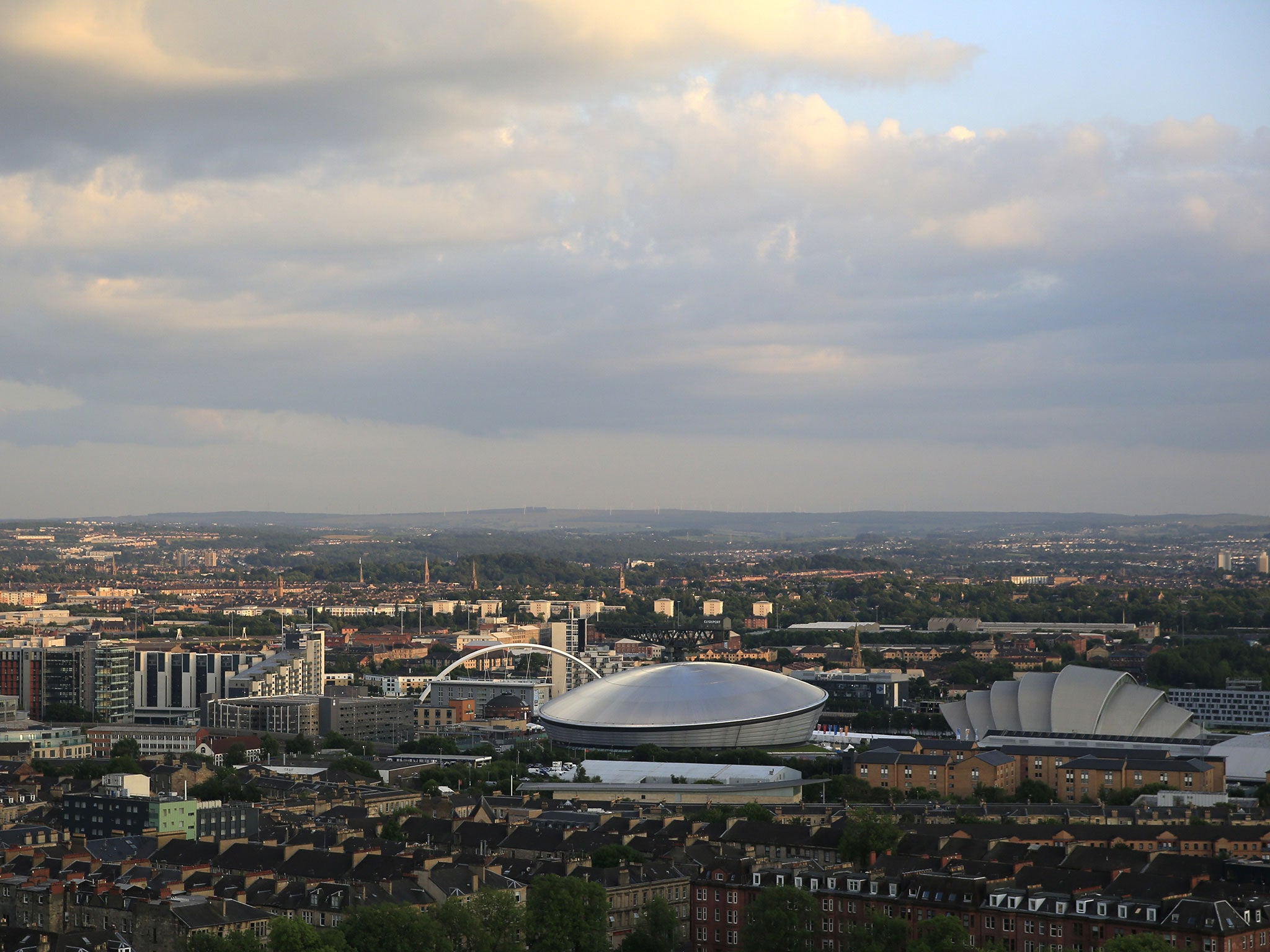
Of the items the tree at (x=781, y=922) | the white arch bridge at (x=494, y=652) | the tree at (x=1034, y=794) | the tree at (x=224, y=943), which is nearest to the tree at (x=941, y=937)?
the tree at (x=781, y=922)

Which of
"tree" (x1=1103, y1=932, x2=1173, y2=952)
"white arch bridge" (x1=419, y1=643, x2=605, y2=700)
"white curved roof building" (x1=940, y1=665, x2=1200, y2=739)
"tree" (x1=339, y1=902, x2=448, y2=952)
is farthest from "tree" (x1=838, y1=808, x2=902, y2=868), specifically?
"white arch bridge" (x1=419, y1=643, x2=605, y2=700)

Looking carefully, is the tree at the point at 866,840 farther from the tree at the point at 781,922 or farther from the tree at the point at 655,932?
the tree at the point at 655,932

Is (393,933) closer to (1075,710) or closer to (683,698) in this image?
(683,698)

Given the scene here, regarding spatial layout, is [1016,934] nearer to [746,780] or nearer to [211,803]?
[211,803]

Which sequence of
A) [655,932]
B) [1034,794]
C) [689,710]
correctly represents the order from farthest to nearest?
1. [689,710]
2. [1034,794]
3. [655,932]

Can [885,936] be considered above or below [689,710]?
above

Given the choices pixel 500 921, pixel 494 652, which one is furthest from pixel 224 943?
pixel 494 652
